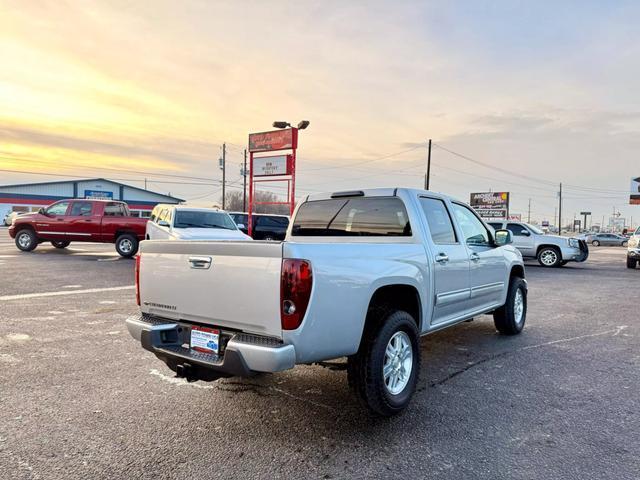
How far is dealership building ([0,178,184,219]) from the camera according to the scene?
201 ft

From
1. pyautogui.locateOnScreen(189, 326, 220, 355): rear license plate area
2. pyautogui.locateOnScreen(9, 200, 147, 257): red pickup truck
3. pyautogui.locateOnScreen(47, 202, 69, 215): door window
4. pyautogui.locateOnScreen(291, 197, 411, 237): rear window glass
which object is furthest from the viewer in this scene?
pyautogui.locateOnScreen(47, 202, 69, 215): door window

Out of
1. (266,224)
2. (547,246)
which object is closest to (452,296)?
(547,246)

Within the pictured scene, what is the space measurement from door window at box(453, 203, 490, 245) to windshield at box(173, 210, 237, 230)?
28.5 ft

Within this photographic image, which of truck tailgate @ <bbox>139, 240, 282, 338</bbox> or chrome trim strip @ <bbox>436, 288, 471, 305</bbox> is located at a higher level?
truck tailgate @ <bbox>139, 240, 282, 338</bbox>

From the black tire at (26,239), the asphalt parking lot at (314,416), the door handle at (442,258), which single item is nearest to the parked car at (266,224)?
the black tire at (26,239)

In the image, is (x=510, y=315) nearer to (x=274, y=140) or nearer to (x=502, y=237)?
(x=502, y=237)

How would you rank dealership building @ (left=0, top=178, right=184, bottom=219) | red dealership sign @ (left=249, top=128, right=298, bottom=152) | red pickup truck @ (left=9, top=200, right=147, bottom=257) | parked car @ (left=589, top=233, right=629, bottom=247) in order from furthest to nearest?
dealership building @ (left=0, top=178, right=184, bottom=219) → parked car @ (left=589, top=233, right=629, bottom=247) → red dealership sign @ (left=249, top=128, right=298, bottom=152) → red pickup truck @ (left=9, top=200, right=147, bottom=257)

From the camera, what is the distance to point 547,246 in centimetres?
1780

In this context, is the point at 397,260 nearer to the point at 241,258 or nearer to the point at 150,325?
the point at 241,258

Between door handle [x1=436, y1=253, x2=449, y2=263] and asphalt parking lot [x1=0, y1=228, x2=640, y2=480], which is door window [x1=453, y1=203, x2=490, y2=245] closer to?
door handle [x1=436, y1=253, x2=449, y2=263]

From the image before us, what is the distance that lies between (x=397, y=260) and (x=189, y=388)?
2130mm

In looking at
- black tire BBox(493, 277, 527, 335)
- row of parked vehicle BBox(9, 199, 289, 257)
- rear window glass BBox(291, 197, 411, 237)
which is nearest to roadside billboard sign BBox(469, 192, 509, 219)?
row of parked vehicle BBox(9, 199, 289, 257)

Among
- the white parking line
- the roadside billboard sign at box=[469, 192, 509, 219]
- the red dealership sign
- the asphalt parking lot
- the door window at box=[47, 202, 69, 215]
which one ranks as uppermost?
the red dealership sign

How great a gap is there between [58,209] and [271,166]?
43.0 ft
